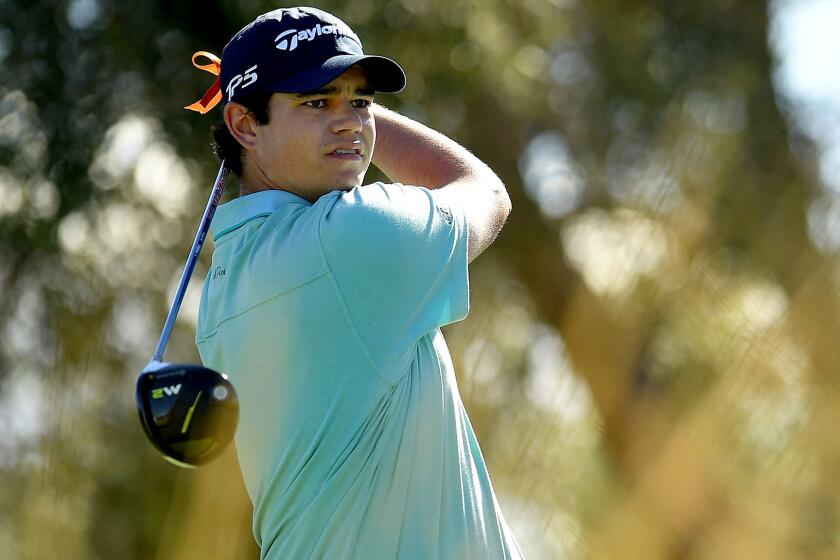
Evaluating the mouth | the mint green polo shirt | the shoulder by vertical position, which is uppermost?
the shoulder

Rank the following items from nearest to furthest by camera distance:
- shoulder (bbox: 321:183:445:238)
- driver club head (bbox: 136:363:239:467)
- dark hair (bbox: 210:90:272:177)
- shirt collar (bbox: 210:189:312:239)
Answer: driver club head (bbox: 136:363:239:467), shoulder (bbox: 321:183:445:238), shirt collar (bbox: 210:189:312:239), dark hair (bbox: 210:90:272:177)

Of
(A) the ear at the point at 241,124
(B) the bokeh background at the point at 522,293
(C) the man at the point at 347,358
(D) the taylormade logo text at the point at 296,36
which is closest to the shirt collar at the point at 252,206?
(C) the man at the point at 347,358

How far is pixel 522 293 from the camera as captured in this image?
7.56m

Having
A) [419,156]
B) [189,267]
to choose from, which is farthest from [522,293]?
[189,267]

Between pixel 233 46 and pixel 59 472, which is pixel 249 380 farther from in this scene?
pixel 59 472

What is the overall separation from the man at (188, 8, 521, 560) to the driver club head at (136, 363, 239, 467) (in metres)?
0.21

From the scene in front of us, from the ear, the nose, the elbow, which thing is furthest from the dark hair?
the elbow

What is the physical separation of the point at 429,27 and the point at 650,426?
2.50 m

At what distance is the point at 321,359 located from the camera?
2.27m

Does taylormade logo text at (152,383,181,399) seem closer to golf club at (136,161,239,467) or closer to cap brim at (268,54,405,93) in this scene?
golf club at (136,161,239,467)

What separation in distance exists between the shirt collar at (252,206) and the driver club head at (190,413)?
15.3 inches

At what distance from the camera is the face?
2.49m

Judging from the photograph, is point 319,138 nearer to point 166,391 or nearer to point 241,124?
point 241,124

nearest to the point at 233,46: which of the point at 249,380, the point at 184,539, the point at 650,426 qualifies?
the point at 249,380
